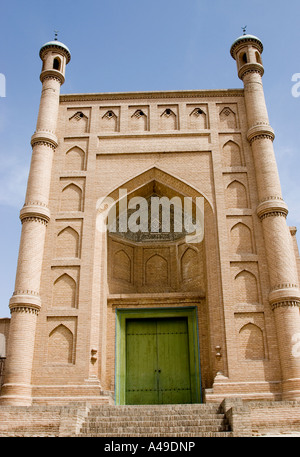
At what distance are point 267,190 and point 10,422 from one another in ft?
24.5

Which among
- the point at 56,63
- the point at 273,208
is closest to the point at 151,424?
the point at 273,208

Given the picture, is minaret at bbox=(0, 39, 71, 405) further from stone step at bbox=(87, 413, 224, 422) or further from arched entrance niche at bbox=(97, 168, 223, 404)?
stone step at bbox=(87, 413, 224, 422)

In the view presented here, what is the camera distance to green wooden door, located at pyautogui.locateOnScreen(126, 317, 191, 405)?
10492 mm

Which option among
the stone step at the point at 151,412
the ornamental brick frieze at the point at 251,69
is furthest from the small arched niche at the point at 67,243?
the ornamental brick frieze at the point at 251,69

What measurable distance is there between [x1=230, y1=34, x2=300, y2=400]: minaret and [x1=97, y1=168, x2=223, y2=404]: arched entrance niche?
1.28 meters

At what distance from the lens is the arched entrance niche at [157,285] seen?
34.1ft

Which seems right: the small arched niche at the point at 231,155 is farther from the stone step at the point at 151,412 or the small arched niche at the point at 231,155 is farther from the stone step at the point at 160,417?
the stone step at the point at 160,417

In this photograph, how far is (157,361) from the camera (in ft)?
35.5

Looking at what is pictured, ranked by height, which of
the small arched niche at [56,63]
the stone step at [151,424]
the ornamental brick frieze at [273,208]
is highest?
the small arched niche at [56,63]

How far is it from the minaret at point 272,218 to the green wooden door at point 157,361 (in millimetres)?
2375

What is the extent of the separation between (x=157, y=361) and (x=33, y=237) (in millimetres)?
4140

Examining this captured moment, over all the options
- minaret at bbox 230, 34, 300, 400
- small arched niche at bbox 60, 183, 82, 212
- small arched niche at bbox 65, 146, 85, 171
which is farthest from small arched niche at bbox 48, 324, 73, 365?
minaret at bbox 230, 34, 300, 400

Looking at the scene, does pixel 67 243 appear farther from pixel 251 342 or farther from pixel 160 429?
pixel 160 429
